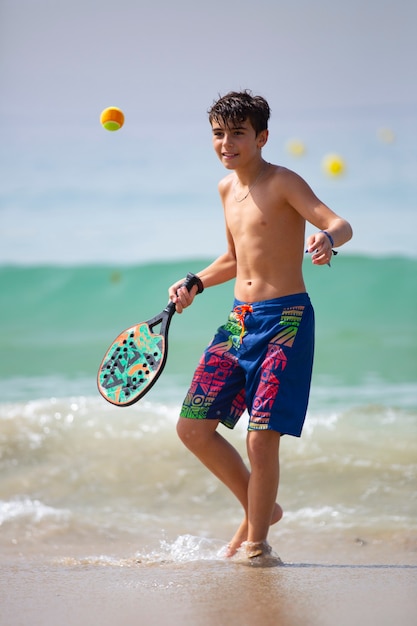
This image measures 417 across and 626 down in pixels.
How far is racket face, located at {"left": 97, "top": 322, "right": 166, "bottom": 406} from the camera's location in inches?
101

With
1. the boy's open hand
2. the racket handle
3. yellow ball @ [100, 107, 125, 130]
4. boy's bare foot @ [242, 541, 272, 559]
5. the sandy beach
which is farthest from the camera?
yellow ball @ [100, 107, 125, 130]

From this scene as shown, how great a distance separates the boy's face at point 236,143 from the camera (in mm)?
2615

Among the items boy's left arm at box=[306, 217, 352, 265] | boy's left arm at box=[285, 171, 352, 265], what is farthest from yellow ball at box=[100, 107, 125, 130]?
boy's left arm at box=[306, 217, 352, 265]

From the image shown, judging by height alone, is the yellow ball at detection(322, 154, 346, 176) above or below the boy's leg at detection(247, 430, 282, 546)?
above

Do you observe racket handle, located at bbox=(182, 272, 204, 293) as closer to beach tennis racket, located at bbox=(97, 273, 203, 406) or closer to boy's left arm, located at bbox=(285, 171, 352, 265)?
beach tennis racket, located at bbox=(97, 273, 203, 406)

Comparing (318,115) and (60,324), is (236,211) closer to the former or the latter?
(318,115)

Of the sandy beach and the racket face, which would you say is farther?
the racket face

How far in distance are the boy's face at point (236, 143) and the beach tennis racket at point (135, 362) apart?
382mm

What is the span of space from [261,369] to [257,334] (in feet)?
0.32

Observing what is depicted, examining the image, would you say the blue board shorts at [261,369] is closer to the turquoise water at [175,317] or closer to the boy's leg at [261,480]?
the boy's leg at [261,480]

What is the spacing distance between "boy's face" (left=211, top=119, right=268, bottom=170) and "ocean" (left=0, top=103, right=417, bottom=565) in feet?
3.73

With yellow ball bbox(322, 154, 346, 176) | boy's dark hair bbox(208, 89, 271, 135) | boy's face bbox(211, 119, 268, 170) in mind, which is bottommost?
boy's face bbox(211, 119, 268, 170)

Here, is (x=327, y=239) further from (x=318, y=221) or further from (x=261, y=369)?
(x=261, y=369)

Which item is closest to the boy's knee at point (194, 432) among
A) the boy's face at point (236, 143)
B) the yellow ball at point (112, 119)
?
the boy's face at point (236, 143)
